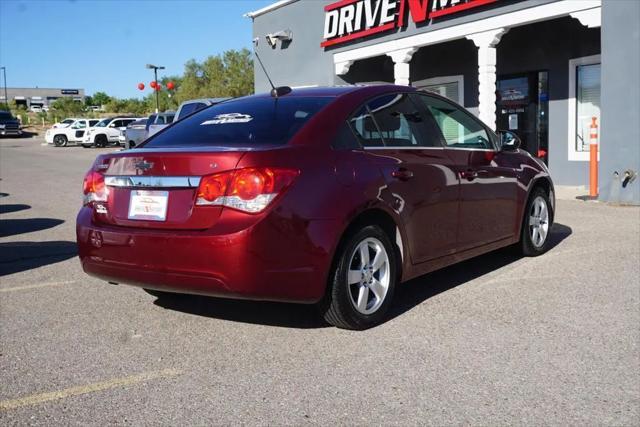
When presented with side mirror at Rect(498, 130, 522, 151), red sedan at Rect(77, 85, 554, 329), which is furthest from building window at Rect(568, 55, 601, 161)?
red sedan at Rect(77, 85, 554, 329)

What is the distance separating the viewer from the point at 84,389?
3.60 m

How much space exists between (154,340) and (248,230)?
1.09m

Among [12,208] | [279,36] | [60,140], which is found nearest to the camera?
[12,208]

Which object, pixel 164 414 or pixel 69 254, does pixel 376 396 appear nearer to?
pixel 164 414

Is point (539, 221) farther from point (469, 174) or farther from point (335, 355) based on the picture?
point (335, 355)

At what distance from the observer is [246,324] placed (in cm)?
473

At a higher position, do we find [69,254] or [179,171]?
[179,171]

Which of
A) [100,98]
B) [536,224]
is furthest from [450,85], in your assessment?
[100,98]

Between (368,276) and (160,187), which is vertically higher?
(160,187)

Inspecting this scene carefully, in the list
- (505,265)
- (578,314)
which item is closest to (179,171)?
(578,314)

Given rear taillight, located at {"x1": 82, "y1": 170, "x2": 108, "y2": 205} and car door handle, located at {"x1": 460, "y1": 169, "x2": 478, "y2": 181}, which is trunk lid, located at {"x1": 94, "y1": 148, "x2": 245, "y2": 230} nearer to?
rear taillight, located at {"x1": 82, "y1": 170, "x2": 108, "y2": 205}

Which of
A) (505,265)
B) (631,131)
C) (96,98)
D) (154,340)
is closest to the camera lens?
(154,340)

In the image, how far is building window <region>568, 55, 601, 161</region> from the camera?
13750mm

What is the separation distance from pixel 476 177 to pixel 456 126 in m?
0.48
